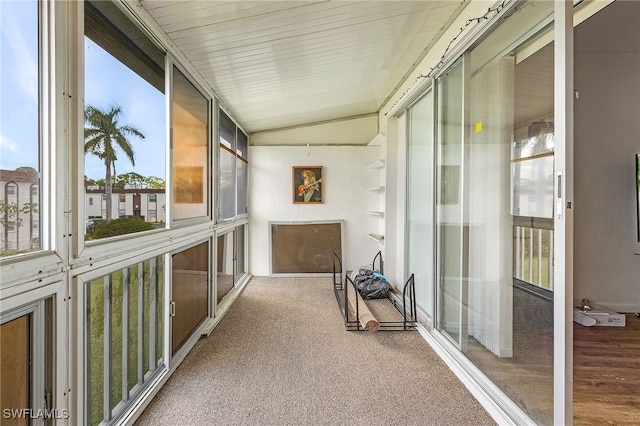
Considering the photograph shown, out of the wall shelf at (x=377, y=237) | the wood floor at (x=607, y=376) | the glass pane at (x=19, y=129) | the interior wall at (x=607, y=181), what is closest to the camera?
the glass pane at (x=19, y=129)

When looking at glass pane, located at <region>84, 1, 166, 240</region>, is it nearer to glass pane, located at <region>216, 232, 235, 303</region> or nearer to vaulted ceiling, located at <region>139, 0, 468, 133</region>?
vaulted ceiling, located at <region>139, 0, 468, 133</region>

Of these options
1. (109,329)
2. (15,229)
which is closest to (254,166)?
(109,329)

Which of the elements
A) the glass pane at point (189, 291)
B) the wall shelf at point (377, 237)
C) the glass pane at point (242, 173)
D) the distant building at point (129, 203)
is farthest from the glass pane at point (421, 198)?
the glass pane at point (242, 173)

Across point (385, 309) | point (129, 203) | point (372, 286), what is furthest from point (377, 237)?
point (129, 203)

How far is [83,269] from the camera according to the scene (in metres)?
1.25

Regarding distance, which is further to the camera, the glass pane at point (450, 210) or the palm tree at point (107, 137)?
the glass pane at point (450, 210)

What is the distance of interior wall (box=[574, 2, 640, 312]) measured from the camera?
3203 millimetres

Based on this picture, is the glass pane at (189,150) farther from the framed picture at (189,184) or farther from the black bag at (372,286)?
the black bag at (372,286)

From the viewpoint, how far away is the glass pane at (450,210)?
2295mm

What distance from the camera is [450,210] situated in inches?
96.3

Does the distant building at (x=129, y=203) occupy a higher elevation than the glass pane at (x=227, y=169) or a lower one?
→ lower

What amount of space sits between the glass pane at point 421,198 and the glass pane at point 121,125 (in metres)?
2.24

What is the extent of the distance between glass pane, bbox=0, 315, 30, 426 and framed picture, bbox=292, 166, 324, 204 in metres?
4.00

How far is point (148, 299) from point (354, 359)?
148 centimetres
